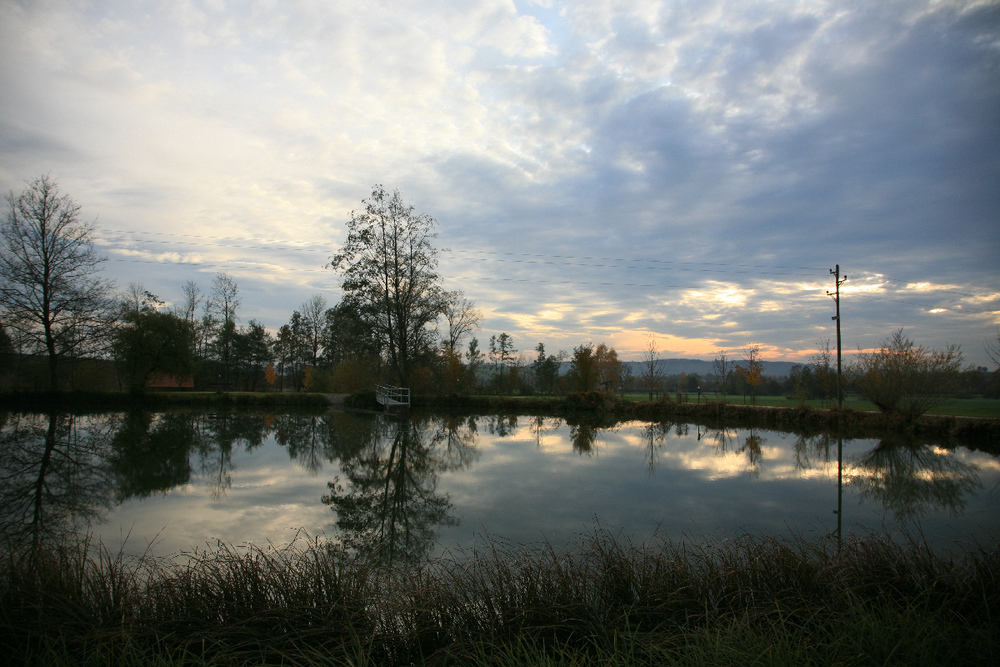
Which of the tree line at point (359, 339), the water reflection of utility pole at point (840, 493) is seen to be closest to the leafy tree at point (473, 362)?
the tree line at point (359, 339)

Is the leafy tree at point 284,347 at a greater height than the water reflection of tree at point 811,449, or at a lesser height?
greater

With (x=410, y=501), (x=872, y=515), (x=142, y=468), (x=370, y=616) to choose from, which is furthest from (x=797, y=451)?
(x=142, y=468)

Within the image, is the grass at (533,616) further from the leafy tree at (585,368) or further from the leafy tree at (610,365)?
the leafy tree at (610,365)

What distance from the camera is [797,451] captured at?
12820mm

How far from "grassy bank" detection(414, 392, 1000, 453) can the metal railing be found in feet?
6.70

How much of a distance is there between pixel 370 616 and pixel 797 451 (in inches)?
506

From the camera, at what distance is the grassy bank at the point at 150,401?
24062 mm

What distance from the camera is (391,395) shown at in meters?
26.9

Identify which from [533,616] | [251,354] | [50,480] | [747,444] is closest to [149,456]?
[50,480]

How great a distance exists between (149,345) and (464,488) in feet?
85.5

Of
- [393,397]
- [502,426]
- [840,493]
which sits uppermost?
[393,397]

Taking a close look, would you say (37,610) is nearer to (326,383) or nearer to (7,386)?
(7,386)

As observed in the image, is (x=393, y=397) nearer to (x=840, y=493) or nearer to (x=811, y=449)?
(x=811, y=449)

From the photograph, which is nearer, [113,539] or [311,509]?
[113,539]
